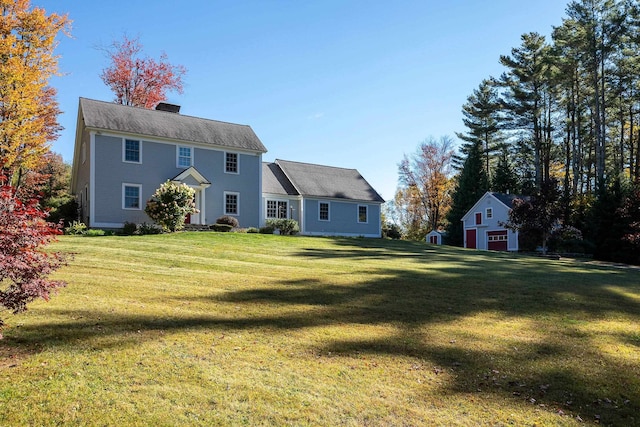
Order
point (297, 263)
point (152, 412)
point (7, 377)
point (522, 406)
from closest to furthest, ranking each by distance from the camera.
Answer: point (152, 412) < point (7, 377) < point (522, 406) < point (297, 263)

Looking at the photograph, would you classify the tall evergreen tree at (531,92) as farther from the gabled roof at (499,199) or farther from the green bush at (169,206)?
the green bush at (169,206)

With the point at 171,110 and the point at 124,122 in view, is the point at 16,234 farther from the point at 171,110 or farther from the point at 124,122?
the point at 171,110

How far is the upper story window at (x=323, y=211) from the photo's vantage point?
3048cm

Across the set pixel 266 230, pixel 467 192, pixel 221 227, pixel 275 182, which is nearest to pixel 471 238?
pixel 467 192

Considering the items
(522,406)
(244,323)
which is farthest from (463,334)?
(244,323)

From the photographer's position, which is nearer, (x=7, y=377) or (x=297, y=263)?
(x=7, y=377)

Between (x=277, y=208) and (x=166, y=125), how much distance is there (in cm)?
835

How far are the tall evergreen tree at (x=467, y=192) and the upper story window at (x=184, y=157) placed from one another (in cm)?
2682

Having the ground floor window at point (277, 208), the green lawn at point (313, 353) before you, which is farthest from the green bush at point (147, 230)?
the green lawn at point (313, 353)

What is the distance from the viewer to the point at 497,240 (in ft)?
125

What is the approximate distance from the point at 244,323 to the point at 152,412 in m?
2.70

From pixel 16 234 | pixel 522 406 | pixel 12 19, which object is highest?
pixel 12 19

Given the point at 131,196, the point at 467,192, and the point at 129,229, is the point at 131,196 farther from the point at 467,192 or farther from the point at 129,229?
Answer: the point at 467,192

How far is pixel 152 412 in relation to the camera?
399 centimetres
